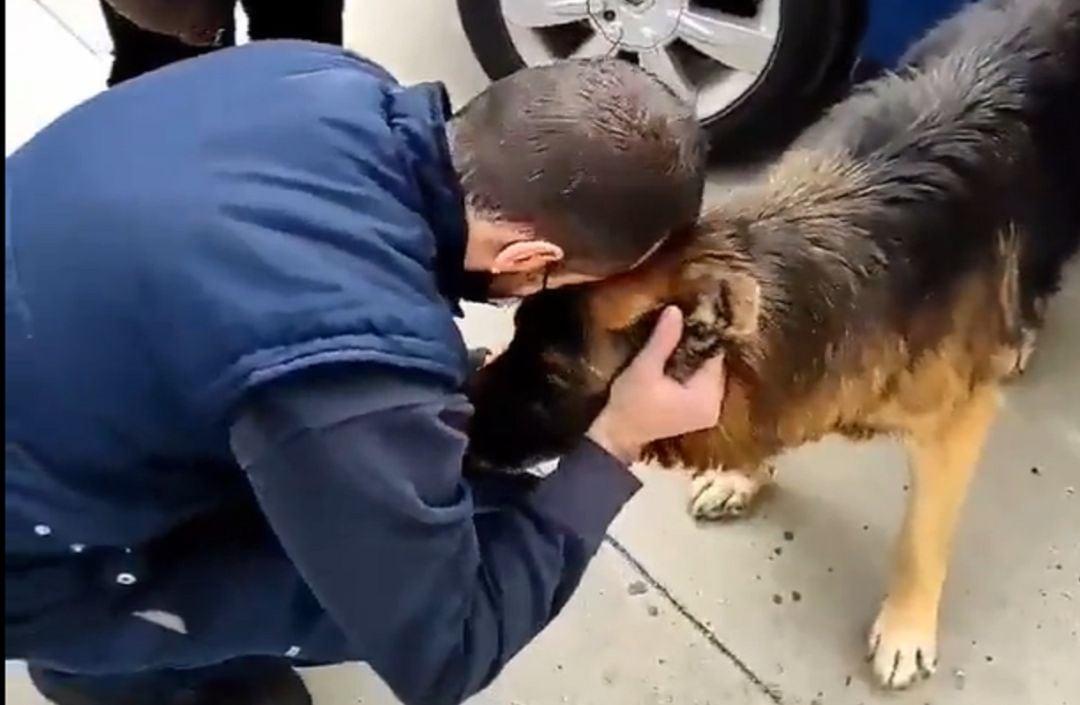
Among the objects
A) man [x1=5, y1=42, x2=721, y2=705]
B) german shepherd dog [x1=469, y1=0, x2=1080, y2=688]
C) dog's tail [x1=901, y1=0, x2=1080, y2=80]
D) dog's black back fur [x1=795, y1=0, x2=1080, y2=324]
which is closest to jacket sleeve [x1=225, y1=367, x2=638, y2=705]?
man [x1=5, y1=42, x2=721, y2=705]

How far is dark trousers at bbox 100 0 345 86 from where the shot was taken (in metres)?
2.56

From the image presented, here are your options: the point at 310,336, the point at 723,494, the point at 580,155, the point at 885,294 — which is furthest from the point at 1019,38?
the point at 310,336

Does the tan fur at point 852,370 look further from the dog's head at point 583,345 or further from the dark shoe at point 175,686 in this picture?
the dark shoe at point 175,686

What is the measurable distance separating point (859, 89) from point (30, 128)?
5.70ft

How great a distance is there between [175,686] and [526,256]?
0.90 m

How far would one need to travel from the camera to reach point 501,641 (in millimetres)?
1685

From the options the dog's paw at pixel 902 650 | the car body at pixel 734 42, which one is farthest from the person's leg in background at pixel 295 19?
the dog's paw at pixel 902 650

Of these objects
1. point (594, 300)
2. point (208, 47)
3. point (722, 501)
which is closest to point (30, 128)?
point (208, 47)

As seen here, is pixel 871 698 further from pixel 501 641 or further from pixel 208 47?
pixel 208 47

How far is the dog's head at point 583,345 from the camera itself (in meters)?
1.70

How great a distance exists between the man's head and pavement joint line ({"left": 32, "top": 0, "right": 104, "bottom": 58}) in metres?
2.00

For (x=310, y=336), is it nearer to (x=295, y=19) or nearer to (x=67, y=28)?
(x=295, y=19)

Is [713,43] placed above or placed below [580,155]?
below

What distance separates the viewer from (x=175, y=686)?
82.1 inches
